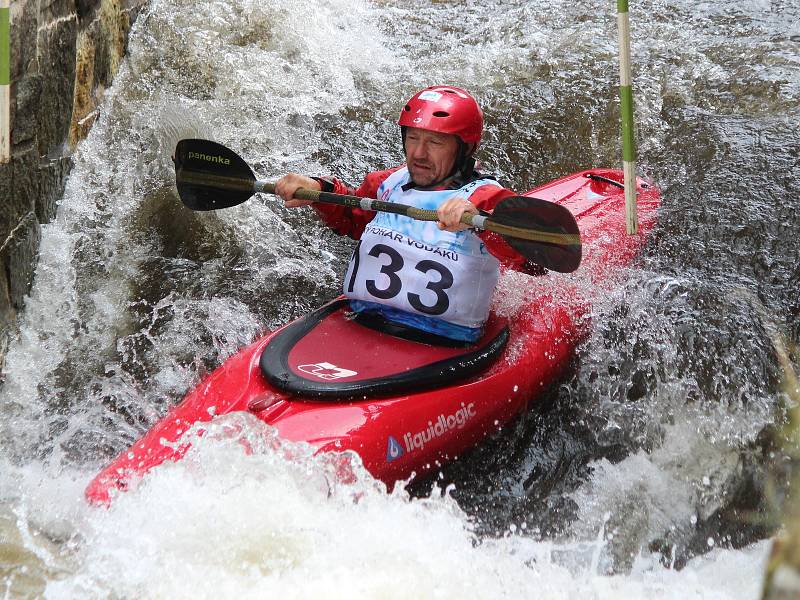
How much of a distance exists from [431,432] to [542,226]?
0.89 meters

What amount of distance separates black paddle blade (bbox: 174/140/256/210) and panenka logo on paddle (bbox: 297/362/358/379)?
103 centimetres

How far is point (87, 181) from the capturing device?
15.7 feet

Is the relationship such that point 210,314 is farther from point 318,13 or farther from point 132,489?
point 318,13

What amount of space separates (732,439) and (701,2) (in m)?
4.67

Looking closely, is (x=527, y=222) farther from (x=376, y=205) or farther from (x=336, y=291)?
(x=336, y=291)

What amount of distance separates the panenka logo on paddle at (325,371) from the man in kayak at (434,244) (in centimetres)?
40

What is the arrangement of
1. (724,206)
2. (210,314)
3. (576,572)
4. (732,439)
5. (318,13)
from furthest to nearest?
(318,13) < (724,206) < (210,314) < (732,439) < (576,572)

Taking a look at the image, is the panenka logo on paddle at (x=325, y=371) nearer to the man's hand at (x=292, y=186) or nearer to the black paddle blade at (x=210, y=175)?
the man's hand at (x=292, y=186)

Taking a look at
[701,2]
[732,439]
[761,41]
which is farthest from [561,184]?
[701,2]

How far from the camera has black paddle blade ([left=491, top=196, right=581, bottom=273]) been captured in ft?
11.0

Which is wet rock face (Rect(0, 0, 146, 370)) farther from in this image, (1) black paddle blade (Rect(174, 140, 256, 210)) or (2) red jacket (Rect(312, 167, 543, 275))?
(2) red jacket (Rect(312, 167, 543, 275))

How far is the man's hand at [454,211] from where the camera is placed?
3.37 m

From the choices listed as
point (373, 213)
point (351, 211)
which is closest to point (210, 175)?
point (351, 211)

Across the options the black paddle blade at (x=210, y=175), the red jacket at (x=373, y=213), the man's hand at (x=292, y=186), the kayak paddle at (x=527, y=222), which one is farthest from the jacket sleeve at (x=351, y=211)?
the black paddle blade at (x=210, y=175)
